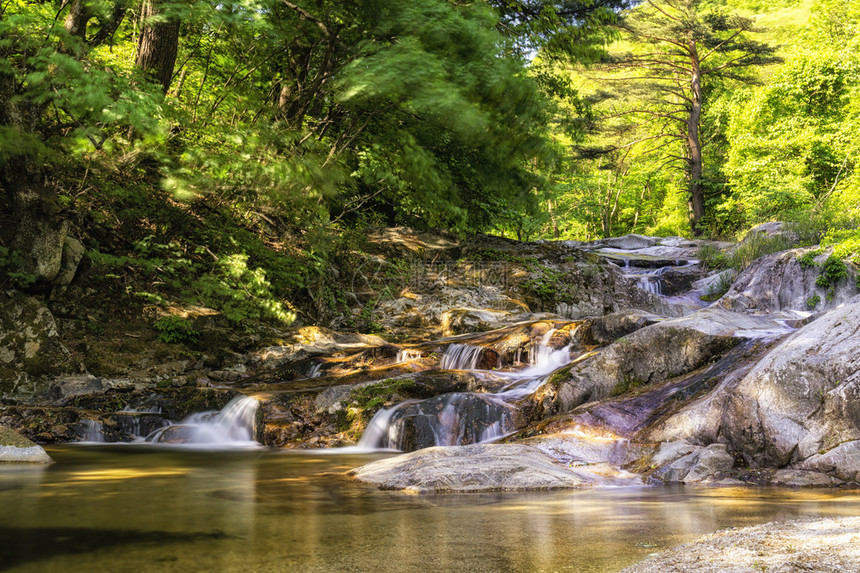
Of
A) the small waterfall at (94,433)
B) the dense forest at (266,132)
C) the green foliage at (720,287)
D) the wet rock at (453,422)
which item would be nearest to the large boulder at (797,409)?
the wet rock at (453,422)

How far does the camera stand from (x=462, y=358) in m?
11.0

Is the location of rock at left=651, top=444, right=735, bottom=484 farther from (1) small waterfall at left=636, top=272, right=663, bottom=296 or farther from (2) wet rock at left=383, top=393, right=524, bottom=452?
(1) small waterfall at left=636, top=272, right=663, bottom=296

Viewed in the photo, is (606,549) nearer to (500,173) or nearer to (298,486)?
(298,486)

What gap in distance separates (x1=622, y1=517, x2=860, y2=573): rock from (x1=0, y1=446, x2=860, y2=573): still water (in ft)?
0.65

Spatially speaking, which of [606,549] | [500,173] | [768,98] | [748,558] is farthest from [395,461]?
[768,98]

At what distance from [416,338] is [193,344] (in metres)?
4.64

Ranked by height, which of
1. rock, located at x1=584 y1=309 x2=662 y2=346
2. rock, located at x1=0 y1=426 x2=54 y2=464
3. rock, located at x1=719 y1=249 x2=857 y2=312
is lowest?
rock, located at x1=0 y1=426 x2=54 y2=464

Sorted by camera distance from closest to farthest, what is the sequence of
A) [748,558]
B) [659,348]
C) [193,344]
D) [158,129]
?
[748,558], [158,129], [659,348], [193,344]

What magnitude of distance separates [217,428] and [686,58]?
31.8 metres

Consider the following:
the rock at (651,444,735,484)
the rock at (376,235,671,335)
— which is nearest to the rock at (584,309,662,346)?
A: the rock at (376,235,671,335)

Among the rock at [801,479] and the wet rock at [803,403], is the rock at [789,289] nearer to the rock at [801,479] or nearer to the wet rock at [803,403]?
the wet rock at [803,403]

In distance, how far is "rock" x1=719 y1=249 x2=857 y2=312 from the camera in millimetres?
13789

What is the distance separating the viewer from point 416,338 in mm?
13547

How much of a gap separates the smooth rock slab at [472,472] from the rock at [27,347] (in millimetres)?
6415
